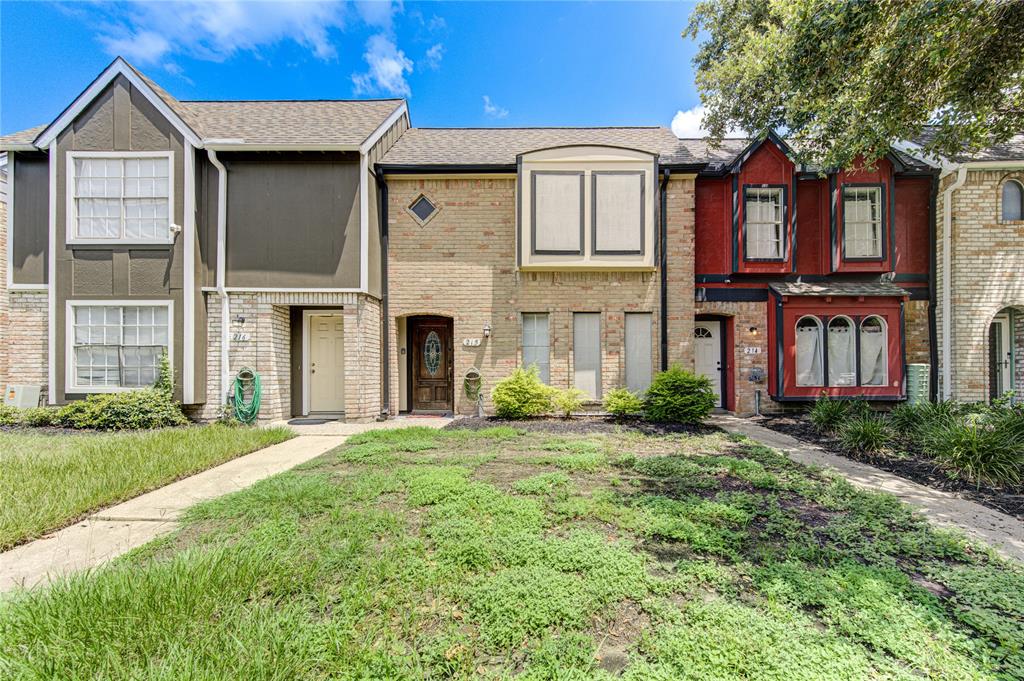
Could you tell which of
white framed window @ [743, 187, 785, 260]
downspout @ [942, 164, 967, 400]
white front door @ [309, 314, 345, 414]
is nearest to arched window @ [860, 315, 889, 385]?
downspout @ [942, 164, 967, 400]

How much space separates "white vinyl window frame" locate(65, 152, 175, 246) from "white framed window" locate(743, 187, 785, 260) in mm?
12683

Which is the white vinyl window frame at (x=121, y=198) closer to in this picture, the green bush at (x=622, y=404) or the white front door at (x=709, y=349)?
the green bush at (x=622, y=404)

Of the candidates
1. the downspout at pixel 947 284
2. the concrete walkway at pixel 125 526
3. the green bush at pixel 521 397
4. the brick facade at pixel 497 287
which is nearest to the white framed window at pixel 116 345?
the concrete walkway at pixel 125 526

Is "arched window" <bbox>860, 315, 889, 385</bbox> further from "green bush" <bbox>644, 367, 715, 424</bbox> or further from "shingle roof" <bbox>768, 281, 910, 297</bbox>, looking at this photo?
"green bush" <bbox>644, 367, 715, 424</bbox>

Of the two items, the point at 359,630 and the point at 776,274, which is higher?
the point at 776,274

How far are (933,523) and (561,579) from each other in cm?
369

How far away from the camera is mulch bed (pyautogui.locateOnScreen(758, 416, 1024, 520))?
13.4 ft

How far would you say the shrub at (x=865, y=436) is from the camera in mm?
5730

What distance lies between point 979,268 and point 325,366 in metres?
15.6

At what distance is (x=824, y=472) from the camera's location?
4840 millimetres

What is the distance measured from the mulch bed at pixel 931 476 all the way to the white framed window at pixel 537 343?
5070 mm

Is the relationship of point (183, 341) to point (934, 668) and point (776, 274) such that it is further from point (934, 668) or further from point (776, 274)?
point (776, 274)

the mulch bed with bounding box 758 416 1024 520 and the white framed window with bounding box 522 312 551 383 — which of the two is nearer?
the mulch bed with bounding box 758 416 1024 520

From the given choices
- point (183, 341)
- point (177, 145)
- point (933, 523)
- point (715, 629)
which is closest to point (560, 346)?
point (933, 523)
